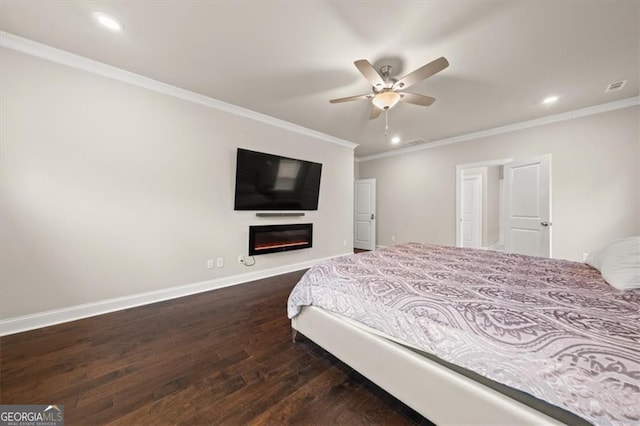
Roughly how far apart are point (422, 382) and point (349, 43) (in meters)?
2.60

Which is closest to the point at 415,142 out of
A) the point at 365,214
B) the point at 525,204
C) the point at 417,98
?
the point at 365,214

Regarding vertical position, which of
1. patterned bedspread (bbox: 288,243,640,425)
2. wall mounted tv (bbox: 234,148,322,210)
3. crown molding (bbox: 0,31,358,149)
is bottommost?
patterned bedspread (bbox: 288,243,640,425)

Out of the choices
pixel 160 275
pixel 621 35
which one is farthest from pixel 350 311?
pixel 621 35

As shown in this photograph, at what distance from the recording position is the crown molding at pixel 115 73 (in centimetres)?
205

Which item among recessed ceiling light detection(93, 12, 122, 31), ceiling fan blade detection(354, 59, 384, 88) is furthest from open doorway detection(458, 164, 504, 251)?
recessed ceiling light detection(93, 12, 122, 31)

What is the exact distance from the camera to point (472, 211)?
607 cm

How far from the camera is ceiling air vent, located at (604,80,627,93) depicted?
2681 millimetres

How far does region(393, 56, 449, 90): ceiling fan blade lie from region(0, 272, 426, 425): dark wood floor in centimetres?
245

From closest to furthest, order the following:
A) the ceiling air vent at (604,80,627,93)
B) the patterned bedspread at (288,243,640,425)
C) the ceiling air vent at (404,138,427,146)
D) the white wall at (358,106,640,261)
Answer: the patterned bedspread at (288,243,640,425) < the ceiling air vent at (604,80,627,93) < the white wall at (358,106,640,261) < the ceiling air vent at (404,138,427,146)

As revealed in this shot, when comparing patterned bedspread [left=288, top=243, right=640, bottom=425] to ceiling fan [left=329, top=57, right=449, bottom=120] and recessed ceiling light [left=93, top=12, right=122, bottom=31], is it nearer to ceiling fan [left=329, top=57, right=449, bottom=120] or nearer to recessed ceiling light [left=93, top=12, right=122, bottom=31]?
ceiling fan [left=329, top=57, right=449, bottom=120]

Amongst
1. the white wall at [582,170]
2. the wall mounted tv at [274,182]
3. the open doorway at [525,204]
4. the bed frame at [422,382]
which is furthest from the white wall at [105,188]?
the open doorway at [525,204]

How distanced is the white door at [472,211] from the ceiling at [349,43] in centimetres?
295

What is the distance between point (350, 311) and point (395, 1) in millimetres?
2244

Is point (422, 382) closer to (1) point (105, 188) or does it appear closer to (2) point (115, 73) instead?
(1) point (105, 188)
